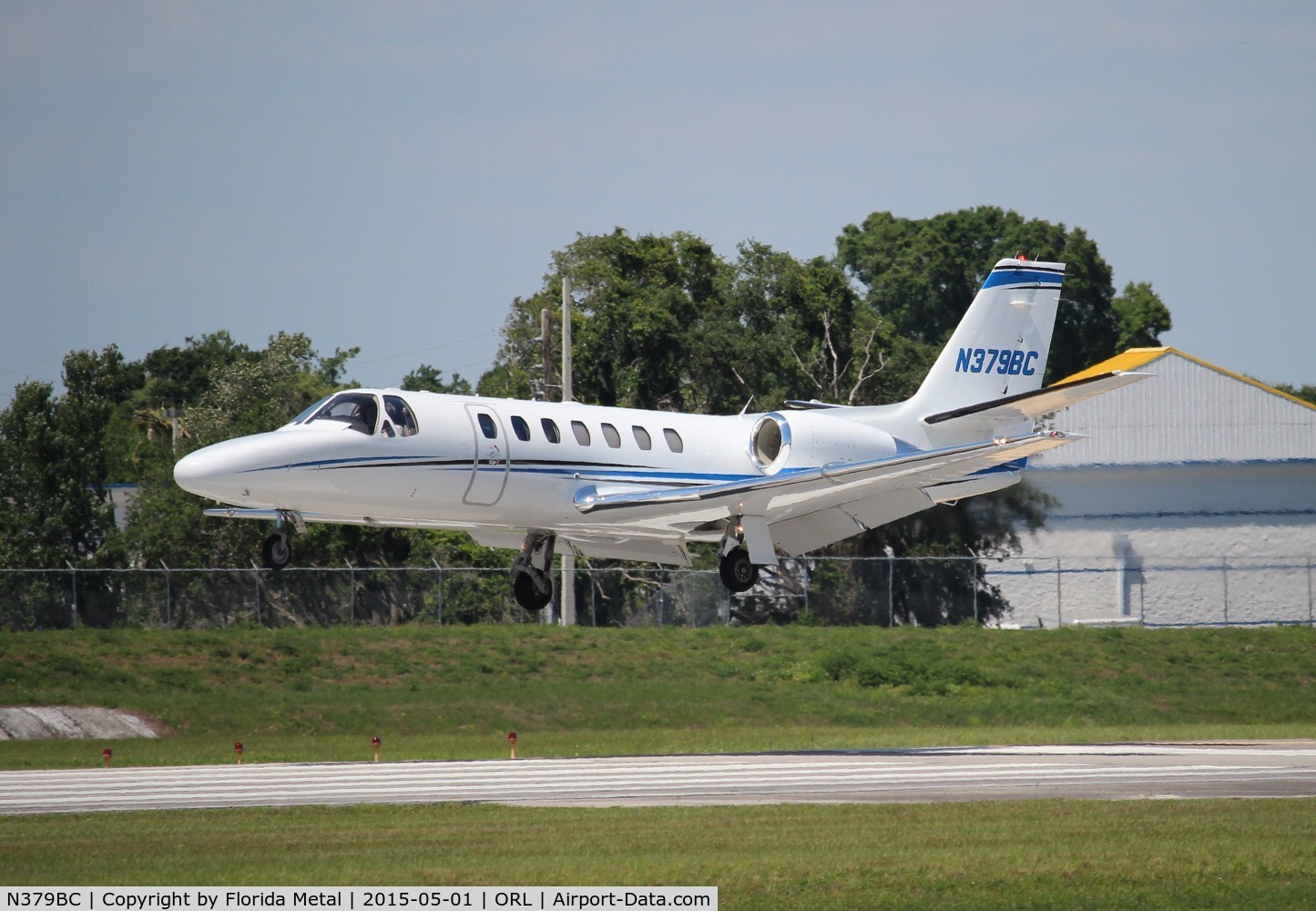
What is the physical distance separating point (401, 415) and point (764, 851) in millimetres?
9786

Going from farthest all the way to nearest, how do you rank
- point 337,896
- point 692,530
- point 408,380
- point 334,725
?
point 408,380, point 334,725, point 692,530, point 337,896

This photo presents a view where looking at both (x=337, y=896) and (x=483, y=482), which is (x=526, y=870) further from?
(x=483, y=482)

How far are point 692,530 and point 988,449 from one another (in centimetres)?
512

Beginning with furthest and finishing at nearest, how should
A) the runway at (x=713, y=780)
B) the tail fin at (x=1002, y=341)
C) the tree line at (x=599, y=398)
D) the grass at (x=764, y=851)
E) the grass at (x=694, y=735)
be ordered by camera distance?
the tree line at (x=599, y=398)
the tail fin at (x=1002, y=341)
the runway at (x=713, y=780)
the grass at (x=694, y=735)
the grass at (x=764, y=851)

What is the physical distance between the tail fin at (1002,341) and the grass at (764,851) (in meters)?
11.3

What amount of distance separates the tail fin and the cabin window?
27.2 feet

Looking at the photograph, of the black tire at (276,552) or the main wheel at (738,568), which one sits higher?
the black tire at (276,552)

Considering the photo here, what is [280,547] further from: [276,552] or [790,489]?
[790,489]

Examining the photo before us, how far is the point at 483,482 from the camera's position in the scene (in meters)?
23.5

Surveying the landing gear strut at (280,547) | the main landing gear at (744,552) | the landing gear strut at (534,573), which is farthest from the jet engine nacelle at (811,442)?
the landing gear strut at (280,547)

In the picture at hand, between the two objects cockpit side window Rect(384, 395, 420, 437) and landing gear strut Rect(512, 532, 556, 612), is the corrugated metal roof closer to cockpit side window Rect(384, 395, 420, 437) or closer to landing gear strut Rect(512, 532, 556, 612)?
landing gear strut Rect(512, 532, 556, 612)

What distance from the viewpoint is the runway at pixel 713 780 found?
20.7m

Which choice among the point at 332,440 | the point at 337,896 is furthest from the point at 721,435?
the point at 337,896

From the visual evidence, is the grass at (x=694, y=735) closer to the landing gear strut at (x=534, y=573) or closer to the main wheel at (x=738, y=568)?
the landing gear strut at (x=534, y=573)
